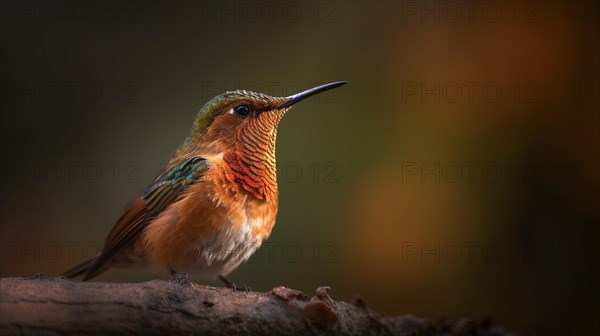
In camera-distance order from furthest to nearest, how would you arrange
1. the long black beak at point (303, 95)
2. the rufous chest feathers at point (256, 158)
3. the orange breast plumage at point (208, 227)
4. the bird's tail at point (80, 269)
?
the bird's tail at point (80, 269) → the long black beak at point (303, 95) → the rufous chest feathers at point (256, 158) → the orange breast plumage at point (208, 227)

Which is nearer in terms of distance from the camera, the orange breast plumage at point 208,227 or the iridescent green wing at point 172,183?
the orange breast plumage at point 208,227

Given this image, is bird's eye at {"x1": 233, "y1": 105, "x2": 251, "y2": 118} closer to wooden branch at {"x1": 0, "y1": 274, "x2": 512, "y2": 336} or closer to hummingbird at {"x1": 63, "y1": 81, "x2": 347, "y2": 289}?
hummingbird at {"x1": 63, "y1": 81, "x2": 347, "y2": 289}

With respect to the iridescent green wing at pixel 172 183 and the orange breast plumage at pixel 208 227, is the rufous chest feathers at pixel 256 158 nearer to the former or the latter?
the orange breast plumage at pixel 208 227

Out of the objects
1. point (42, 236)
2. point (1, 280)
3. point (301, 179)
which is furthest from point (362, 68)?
point (1, 280)

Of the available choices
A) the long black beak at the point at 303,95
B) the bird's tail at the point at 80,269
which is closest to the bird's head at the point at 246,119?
the long black beak at the point at 303,95

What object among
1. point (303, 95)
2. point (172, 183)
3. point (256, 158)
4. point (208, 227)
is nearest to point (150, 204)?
point (172, 183)

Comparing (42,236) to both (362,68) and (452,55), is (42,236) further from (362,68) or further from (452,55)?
(452,55)
